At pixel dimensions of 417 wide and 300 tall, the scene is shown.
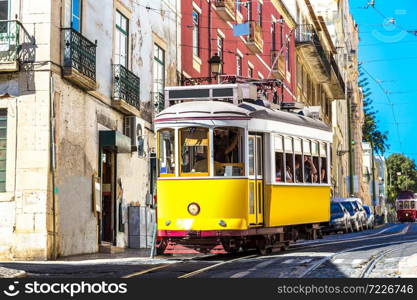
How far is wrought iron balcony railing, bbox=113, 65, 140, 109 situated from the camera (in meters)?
23.8

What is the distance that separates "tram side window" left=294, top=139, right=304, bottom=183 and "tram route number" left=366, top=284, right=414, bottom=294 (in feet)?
28.5

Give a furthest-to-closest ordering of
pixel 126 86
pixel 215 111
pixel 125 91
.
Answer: pixel 126 86 → pixel 125 91 → pixel 215 111

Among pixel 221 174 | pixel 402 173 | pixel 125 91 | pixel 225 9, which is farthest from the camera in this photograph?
pixel 402 173

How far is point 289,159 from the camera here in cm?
1909

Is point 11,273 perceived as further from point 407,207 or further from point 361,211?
point 407,207

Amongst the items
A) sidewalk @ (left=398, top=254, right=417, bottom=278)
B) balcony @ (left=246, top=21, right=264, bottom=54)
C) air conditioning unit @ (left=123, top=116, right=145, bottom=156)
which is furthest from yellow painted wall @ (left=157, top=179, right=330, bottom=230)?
balcony @ (left=246, top=21, right=264, bottom=54)

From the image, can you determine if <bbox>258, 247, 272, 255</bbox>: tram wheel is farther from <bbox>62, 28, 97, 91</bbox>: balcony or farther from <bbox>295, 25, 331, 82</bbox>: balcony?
<bbox>295, 25, 331, 82</bbox>: balcony

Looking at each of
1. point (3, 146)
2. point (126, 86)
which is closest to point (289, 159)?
point (3, 146)

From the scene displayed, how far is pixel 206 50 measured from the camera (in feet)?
106

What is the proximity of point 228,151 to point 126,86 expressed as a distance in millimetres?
7653

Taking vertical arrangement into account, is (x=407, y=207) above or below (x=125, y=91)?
below

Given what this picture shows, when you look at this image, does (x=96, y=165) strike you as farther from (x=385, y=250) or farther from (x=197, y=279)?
(x=197, y=279)

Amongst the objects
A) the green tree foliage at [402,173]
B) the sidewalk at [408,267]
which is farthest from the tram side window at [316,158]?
the green tree foliage at [402,173]

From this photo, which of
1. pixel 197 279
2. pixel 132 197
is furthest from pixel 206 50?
pixel 197 279
